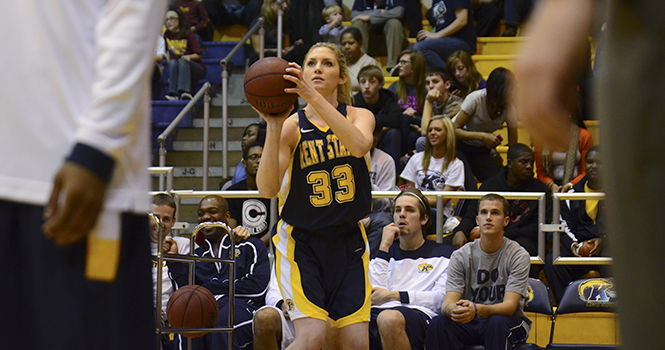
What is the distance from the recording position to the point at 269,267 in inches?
244

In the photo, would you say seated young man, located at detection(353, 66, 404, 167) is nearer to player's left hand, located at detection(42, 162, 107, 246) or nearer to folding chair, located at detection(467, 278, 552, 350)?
folding chair, located at detection(467, 278, 552, 350)

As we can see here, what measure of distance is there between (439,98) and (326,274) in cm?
520

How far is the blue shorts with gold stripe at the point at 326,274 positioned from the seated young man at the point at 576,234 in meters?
2.79

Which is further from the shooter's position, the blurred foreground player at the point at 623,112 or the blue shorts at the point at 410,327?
the blue shorts at the point at 410,327

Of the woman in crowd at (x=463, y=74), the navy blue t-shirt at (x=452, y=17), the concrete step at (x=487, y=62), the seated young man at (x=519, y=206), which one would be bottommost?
the seated young man at (x=519, y=206)

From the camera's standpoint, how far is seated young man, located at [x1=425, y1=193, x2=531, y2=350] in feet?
18.0

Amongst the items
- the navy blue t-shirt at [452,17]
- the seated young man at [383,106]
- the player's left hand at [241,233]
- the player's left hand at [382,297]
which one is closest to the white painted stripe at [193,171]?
the seated young man at [383,106]

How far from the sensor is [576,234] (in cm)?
651

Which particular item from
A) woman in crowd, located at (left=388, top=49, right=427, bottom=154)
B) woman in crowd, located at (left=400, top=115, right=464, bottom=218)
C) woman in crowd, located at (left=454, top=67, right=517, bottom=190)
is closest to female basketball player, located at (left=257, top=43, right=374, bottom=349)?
woman in crowd, located at (left=400, top=115, right=464, bottom=218)

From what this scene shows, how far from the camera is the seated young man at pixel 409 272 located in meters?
5.62

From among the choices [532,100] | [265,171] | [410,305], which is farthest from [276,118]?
[532,100]

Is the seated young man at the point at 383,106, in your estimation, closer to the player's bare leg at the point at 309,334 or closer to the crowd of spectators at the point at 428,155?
the crowd of spectators at the point at 428,155

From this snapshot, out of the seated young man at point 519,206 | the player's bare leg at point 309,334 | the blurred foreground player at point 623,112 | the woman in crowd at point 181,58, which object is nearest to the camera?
the blurred foreground player at point 623,112

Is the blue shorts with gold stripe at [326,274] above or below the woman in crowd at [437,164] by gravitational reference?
below
